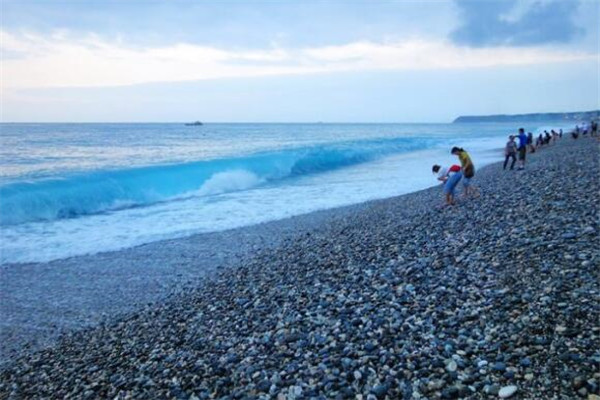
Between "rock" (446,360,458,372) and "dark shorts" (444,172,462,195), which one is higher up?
"dark shorts" (444,172,462,195)

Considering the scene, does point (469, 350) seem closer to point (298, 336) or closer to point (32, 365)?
point (298, 336)

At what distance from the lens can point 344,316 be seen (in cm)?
615

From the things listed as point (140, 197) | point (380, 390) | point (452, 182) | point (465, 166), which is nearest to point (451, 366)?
point (380, 390)

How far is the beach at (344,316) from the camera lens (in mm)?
4535

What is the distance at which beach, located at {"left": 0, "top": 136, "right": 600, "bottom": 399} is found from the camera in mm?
4535

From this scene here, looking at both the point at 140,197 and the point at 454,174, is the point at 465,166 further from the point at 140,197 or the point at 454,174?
the point at 140,197

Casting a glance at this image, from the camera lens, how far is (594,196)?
10750mm

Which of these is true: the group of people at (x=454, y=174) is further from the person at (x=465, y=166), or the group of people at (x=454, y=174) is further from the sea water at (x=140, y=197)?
the sea water at (x=140, y=197)

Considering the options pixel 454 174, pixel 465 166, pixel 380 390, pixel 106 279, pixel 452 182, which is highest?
pixel 465 166

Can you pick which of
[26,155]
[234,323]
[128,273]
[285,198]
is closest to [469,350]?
[234,323]

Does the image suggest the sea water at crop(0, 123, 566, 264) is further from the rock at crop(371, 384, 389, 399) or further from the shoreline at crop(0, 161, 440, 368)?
the rock at crop(371, 384, 389, 399)

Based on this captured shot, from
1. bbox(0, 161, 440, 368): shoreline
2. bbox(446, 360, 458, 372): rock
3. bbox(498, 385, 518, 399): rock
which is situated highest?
bbox(498, 385, 518, 399): rock

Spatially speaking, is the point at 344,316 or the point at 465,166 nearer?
the point at 344,316

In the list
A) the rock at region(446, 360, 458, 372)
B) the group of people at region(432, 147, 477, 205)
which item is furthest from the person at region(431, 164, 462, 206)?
the rock at region(446, 360, 458, 372)
